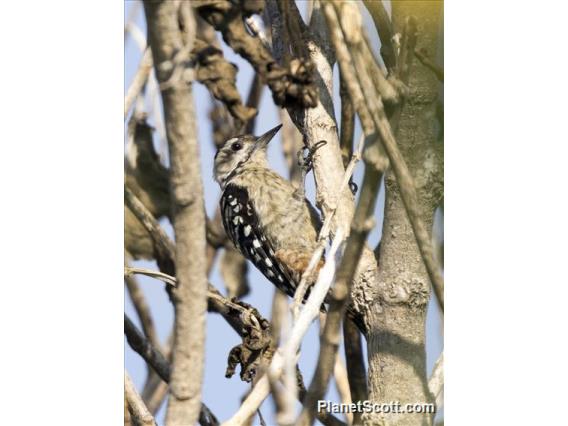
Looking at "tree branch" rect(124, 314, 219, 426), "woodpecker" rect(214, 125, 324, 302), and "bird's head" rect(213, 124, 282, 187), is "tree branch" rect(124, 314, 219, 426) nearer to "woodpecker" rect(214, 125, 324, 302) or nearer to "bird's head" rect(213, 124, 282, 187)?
"woodpecker" rect(214, 125, 324, 302)

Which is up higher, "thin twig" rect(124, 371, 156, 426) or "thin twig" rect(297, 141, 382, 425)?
"thin twig" rect(297, 141, 382, 425)

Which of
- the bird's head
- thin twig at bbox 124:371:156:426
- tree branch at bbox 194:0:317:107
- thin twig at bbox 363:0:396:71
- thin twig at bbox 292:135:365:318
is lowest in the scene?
thin twig at bbox 124:371:156:426

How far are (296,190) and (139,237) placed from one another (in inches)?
33.2

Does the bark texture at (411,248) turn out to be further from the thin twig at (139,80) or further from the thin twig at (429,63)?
the thin twig at (139,80)

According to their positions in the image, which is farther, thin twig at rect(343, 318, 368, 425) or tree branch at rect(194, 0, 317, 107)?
thin twig at rect(343, 318, 368, 425)

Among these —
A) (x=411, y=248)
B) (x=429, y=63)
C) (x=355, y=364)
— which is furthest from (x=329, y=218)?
(x=429, y=63)

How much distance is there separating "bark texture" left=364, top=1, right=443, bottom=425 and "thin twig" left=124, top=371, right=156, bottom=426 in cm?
89

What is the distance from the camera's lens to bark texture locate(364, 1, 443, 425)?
381 centimetres

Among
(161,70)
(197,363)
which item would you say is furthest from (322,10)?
(197,363)

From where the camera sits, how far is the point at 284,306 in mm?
4188

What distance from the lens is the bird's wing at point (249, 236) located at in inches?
181

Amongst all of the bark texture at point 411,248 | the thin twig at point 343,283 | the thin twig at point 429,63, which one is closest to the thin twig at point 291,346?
the thin twig at point 343,283

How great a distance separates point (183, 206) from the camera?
10.1 feet

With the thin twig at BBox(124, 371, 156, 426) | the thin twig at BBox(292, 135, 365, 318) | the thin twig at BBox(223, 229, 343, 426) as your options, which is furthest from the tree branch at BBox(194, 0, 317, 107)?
the thin twig at BBox(124, 371, 156, 426)
